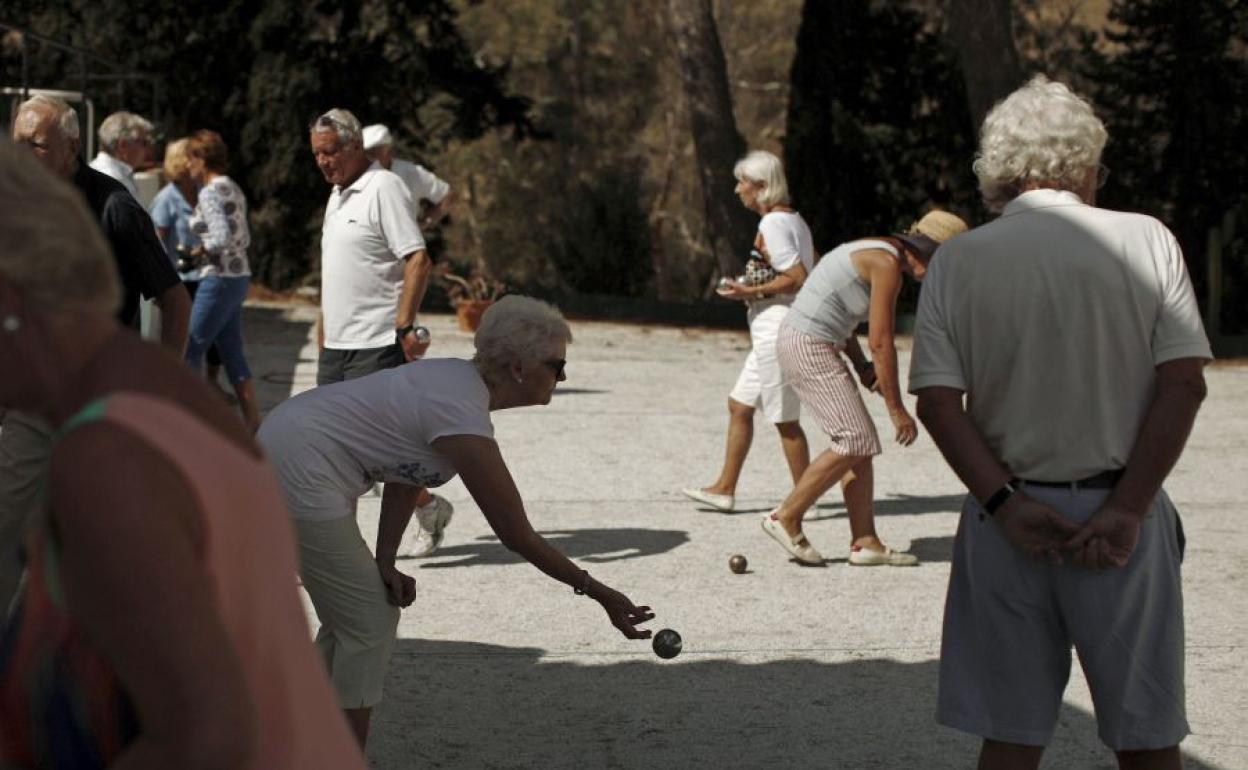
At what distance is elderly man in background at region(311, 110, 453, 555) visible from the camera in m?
8.05

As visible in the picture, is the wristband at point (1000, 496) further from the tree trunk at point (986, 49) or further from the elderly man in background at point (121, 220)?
the tree trunk at point (986, 49)

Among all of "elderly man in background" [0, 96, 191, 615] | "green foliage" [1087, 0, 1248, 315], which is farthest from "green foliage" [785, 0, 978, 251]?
"elderly man in background" [0, 96, 191, 615]

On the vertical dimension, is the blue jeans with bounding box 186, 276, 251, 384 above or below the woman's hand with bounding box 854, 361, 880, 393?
below

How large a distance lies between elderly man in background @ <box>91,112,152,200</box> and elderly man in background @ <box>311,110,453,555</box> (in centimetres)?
231

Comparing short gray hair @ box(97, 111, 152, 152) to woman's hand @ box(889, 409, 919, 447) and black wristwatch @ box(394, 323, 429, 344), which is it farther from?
woman's hand @ box(889, 409, 919, 447)

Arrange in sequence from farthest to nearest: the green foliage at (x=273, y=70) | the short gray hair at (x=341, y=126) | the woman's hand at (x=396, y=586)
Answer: the green foliage at (x=273, y=70)
the short gray hair at (x=341, y=126)
the woman's hand at (x=396, y=586)

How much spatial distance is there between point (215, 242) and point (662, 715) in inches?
240

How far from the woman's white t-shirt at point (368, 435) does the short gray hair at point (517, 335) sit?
6 cm

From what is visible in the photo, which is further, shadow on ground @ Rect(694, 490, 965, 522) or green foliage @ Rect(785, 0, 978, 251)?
green foliage @ Rect(785, 0, 978, 251)

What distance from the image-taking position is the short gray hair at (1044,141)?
3.90m

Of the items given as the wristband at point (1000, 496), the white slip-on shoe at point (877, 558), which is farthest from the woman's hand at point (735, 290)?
the wristband at point (1000, 496)

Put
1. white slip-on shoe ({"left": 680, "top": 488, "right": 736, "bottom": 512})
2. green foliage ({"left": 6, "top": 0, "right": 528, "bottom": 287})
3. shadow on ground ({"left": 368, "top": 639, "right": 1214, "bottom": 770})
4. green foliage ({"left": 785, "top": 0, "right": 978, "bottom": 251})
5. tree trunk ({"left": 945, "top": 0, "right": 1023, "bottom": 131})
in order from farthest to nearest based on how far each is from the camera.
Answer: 1. green foliage ({"left": 6, "top": 0, "right": 528, "bottom": 287})
2. green foliage ({"left": 785, "top": 0, "right": 978, "bottom": 251})
3. tree trunk ({"left": 945, "top": 0, "right": 1023, "bottom": 131})
4. white slip-on shoe ({"left": 680, "top": 488, "right": 736, "bottom": 512})
5. shadow on ground ({"left": 368, "top": 639, "right": 1214, "bottom": 770})

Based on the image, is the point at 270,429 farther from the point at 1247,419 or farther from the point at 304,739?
the point at 1247,419

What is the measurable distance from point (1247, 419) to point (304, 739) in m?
13.0
